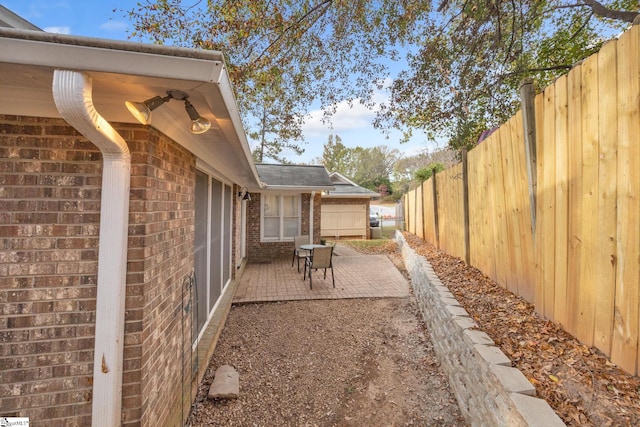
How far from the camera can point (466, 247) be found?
4.98 metres

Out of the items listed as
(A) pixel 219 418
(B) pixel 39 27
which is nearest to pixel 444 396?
(A) pixel 219 418

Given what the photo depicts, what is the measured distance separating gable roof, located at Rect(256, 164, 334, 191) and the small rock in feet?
19.5

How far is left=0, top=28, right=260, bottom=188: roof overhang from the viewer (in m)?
1.24

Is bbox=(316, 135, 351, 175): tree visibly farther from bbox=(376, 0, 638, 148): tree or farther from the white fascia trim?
bbox=(376, 0, 638, 148): tree

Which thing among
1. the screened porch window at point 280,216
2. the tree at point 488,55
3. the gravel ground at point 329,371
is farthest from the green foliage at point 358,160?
the gravel ground at point 329,371

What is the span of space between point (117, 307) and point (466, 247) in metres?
4.97

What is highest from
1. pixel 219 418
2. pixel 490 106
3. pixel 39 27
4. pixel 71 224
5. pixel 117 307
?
pixel 490 106

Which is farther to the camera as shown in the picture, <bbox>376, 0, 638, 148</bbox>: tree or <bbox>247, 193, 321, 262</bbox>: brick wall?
<bbox>247, 193, 321, 262</bbox>: brick wall

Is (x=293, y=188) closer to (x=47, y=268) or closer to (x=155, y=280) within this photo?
(x=155, y=280)

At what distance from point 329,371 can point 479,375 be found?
177cm

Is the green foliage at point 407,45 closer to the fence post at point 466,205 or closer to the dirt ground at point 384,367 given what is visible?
the fence post at point 466,205

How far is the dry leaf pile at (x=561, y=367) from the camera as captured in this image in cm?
158

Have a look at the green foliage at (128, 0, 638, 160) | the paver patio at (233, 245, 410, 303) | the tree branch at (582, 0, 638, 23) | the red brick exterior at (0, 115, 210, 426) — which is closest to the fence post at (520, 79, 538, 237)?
the green foliage at (128, 0, 638, 160)

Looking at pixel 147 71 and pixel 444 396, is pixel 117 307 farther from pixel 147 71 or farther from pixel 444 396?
pixel 444 396
